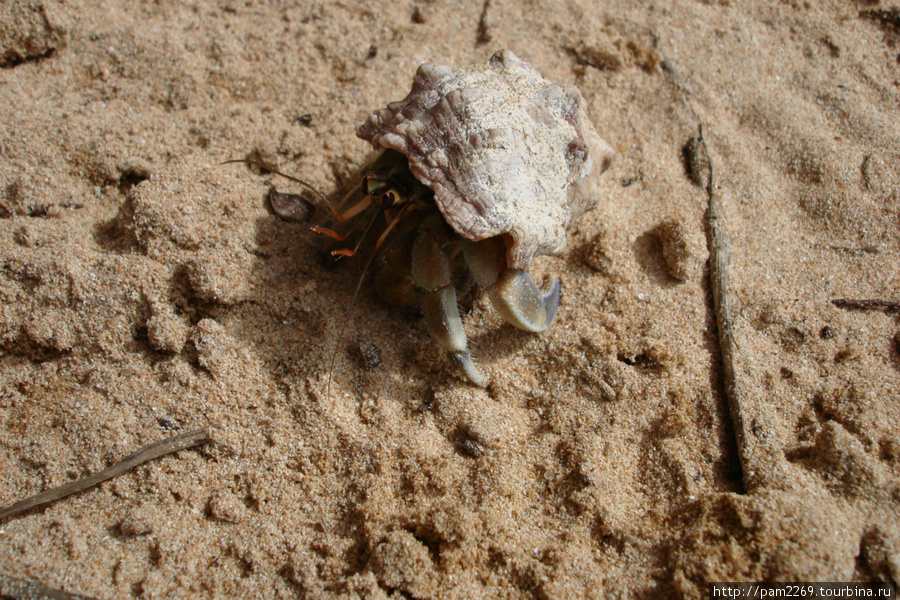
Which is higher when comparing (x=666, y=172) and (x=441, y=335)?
(x=666, y=172)

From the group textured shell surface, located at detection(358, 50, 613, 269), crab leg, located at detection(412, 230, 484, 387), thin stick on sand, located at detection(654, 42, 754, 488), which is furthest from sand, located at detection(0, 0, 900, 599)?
textured shell surface, located at detection(358, 50, 613, 269)

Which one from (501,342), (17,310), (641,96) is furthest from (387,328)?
(641,96)

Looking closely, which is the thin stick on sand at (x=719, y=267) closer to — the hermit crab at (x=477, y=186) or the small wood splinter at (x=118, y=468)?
the hermit crab at (x=477, y=186)

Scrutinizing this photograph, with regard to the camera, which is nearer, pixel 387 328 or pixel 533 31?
pixel 387 328

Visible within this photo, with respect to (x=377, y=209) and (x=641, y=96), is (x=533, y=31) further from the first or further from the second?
(x=377, y=209)

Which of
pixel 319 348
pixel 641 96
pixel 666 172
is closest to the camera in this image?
pixel 319 348

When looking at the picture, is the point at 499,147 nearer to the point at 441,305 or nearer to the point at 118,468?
the point at 441,305

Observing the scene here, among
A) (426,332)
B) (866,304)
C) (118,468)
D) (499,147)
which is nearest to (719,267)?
(866,304)

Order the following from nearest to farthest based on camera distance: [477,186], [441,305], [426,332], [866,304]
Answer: [477,186], [441,305], [866,304], [426,332]
